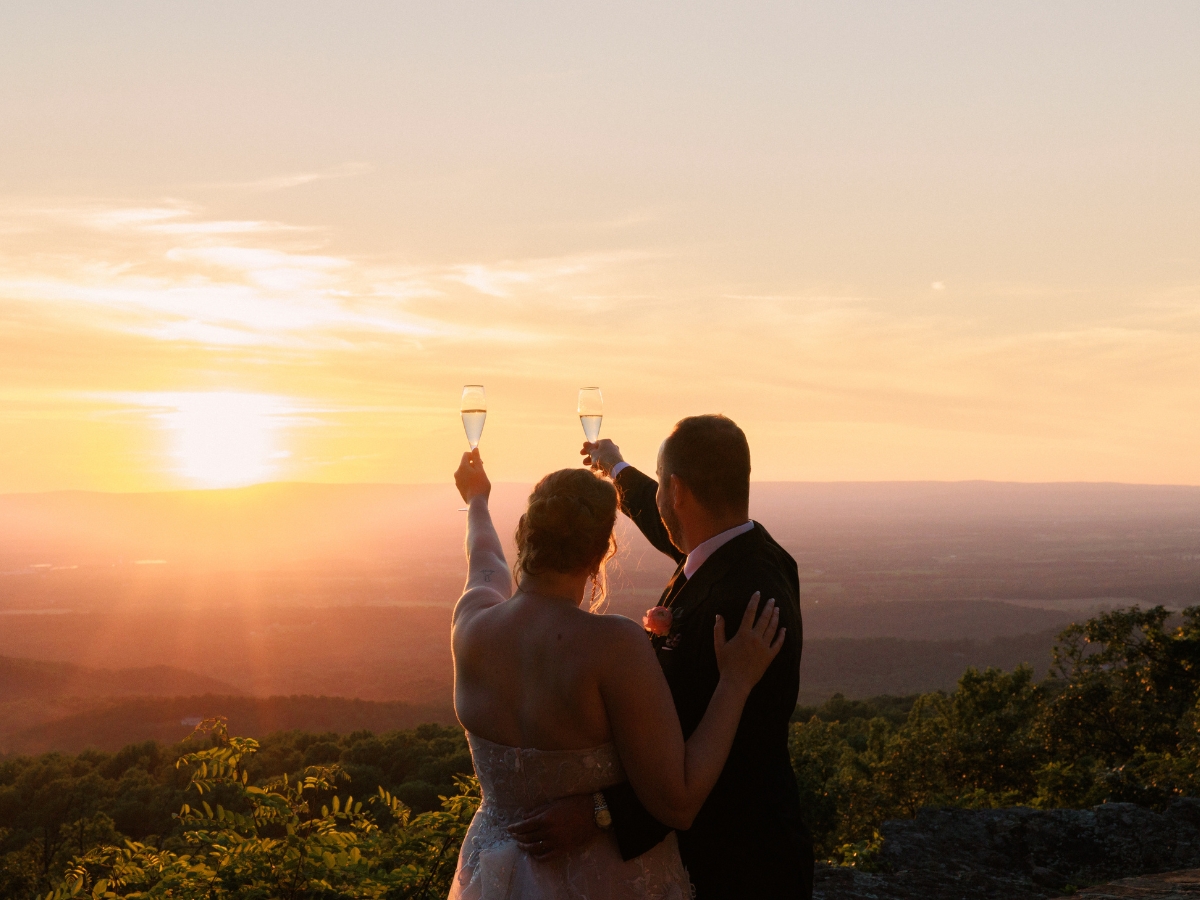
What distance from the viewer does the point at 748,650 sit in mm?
3064

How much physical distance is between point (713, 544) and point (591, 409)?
4.79 feet

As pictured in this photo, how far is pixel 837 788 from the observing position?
89.9 feet

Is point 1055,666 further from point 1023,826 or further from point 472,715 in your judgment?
point 472,715

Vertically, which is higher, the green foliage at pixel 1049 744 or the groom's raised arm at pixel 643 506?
the groom's raised arm at pixel 643 506

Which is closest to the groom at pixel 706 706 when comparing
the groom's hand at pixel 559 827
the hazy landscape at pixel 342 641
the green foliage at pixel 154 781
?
the groom's hand at pixel 559 827

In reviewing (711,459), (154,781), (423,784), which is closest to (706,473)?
(711,459)

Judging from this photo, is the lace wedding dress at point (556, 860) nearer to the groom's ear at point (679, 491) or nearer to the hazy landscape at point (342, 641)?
the groom's ear at point (679, 491)

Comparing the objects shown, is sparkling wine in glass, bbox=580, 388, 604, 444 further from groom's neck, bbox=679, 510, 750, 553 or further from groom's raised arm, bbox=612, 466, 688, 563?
groom's neck, bbox=679, 510, 750, 553

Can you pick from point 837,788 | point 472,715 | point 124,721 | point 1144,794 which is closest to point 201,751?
point 472,715

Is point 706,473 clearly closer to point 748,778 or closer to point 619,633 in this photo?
point 619,633

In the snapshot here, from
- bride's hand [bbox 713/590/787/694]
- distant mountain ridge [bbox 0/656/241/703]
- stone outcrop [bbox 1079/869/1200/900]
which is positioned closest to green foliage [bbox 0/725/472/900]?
stone outcrop [bbox 1079/869/1200/900]

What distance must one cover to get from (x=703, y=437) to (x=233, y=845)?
3.72 m

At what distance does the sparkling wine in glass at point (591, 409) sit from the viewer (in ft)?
15.6

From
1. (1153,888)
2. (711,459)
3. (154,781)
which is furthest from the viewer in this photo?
(154,781)
